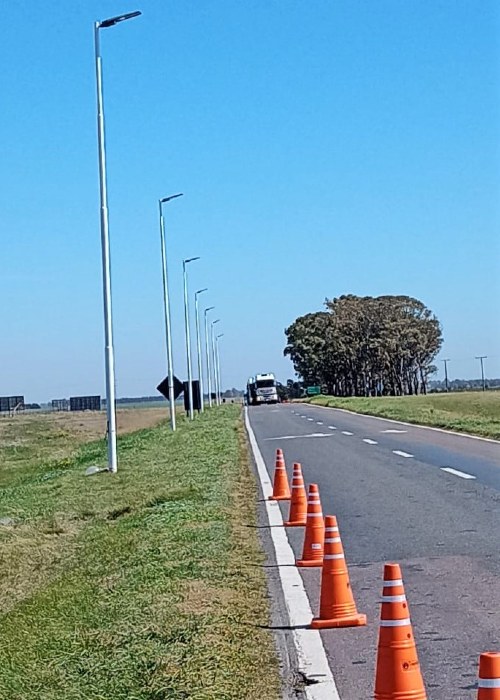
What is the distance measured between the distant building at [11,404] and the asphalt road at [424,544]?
12189 centimetres

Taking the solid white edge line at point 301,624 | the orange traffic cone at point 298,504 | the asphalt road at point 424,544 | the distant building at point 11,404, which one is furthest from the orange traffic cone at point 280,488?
the distant building at point 11,404

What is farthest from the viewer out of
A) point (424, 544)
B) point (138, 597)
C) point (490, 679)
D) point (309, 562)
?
point (424, 544)

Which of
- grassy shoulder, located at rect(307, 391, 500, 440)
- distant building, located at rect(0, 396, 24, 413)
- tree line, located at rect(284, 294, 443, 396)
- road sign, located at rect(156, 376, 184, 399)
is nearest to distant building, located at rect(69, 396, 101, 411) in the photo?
distant building, located at rect(0, 396, 24, 413)

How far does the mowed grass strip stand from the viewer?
24.1 feet

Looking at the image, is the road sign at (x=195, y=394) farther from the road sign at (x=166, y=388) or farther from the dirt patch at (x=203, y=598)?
the dirt patch at (x=203, y=598)

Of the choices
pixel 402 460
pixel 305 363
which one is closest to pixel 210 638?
pixel 402 460

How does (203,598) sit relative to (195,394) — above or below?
below

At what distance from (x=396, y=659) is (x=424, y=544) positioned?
6674 mm

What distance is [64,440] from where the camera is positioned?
6531 cm

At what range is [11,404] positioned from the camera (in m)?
148

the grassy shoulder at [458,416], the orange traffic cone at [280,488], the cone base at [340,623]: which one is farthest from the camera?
the grassy shoulder at [458,416]

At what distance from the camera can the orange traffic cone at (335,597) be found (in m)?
8.77

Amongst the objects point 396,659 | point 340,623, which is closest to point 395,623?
point 396,659

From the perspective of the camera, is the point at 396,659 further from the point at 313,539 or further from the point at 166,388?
the point at 166,388
